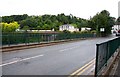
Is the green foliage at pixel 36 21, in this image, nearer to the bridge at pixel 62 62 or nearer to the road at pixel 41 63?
the bridge at pixel 62 62

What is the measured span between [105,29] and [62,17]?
71659 millimetres

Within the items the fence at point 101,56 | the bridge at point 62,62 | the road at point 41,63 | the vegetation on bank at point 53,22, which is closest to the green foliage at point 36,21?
the vegetation on bank at point 53,22

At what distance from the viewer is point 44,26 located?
133750 millimetres

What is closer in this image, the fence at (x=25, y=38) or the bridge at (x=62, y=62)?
the bridge at (x=62, y=62)

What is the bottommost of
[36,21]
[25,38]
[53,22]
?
[25,38]

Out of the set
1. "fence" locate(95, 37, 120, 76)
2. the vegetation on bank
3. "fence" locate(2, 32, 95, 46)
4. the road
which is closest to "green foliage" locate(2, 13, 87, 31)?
the vegetation on bank

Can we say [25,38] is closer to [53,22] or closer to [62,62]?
[62,62]

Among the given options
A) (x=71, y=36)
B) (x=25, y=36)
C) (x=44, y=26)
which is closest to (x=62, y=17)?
(x=44, y=26)

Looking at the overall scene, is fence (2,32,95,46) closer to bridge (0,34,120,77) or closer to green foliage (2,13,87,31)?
bridge (0,34,120,77)

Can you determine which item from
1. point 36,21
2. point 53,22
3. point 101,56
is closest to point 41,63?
point 101,56

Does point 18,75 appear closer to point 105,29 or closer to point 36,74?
point 36,74

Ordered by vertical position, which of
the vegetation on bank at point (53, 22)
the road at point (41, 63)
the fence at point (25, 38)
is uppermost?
the vegetation on bank at point (53, 22)

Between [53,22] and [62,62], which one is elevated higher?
[53,22]

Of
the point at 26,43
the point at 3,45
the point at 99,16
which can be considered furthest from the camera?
the point at 99,16
